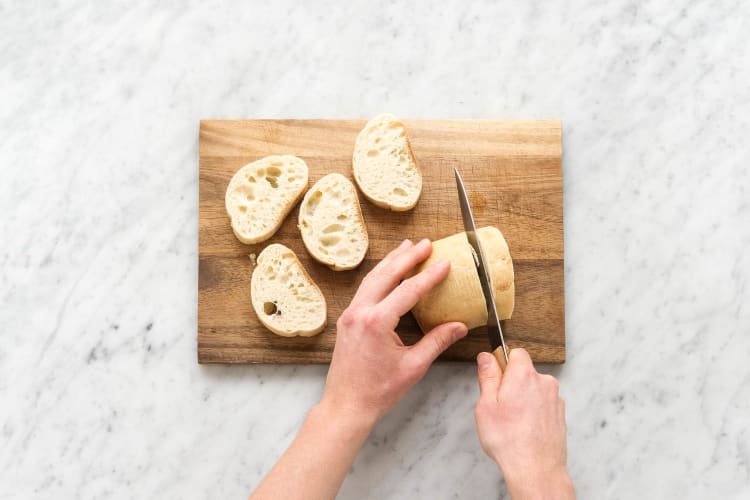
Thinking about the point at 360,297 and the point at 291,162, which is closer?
the point at 360,297

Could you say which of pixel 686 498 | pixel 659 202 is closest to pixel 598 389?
pixel 686 498

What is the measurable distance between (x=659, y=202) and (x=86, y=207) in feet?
5.54

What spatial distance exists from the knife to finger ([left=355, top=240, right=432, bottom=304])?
4.6 inches

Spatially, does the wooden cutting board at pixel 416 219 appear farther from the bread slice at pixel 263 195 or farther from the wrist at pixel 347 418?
the wrist at pixel 347 418

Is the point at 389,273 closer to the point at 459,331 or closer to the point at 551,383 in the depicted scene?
the point at 459,331

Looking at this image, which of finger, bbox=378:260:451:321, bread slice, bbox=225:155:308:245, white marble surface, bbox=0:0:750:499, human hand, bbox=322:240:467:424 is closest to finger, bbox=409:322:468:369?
human hand, bbox=322:240:467:424

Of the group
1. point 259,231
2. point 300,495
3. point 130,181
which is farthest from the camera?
point 130,181

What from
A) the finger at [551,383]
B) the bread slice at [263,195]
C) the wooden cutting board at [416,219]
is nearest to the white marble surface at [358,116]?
the wooden cutting board at [416,219]

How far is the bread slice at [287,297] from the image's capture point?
1.81m

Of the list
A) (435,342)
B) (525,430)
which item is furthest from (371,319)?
(525,430)

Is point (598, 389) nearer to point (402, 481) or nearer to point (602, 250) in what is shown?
point (602, 250)

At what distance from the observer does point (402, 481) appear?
189 centimetres

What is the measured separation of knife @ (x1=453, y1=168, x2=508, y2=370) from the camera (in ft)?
5.42

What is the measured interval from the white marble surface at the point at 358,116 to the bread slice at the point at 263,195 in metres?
0.19
